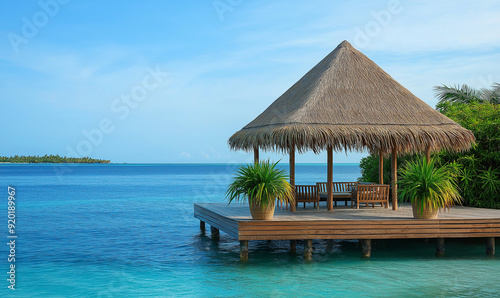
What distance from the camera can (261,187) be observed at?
33.9 feet

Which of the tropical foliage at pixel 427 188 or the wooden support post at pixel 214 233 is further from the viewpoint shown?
the wooden support post at pixel 214 233

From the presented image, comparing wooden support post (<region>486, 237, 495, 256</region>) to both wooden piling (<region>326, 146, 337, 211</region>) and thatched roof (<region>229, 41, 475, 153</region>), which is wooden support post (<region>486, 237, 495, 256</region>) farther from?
wooden piling (<region>326, 146, 337, 211</region>)

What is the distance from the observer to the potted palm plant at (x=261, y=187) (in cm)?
1030

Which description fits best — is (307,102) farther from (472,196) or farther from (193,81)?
(193,81)

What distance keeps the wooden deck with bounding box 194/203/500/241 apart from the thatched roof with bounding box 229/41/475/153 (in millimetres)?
1636

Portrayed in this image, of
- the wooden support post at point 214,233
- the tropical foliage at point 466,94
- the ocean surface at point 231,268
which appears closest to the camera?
the ocean surface at point 231,268

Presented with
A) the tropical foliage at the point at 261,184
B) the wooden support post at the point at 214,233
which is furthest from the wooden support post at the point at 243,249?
the wooden support post at the point at 214,233

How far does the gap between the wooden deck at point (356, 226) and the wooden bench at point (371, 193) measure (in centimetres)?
91

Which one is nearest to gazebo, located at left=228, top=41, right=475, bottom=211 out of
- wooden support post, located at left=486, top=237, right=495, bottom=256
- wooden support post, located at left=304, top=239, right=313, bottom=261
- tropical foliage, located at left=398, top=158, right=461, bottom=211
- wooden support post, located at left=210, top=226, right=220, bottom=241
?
tropical foliage, located at left=398, top=158, right=461, bottom=211

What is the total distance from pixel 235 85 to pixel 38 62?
353 inches

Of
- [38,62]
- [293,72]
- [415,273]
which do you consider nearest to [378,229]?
[415,273]

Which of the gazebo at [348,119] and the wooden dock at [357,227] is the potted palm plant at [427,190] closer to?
the wooden dock at [357,227]

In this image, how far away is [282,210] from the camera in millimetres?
12672

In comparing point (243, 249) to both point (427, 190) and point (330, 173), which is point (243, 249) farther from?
point (427, 190)
